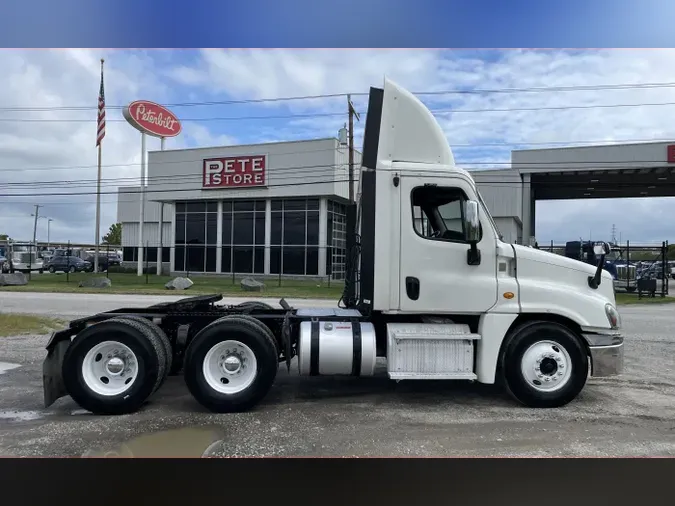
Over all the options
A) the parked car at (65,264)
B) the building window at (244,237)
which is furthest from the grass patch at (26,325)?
the parked car at (65,264)

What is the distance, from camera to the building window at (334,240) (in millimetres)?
32312

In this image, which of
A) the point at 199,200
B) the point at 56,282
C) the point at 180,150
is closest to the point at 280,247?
the point at 199,200

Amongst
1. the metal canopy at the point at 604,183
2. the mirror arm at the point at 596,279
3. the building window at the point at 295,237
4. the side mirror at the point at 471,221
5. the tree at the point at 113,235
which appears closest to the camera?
the side mirror at the point at 471,221

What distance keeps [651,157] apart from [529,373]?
93.6 ft

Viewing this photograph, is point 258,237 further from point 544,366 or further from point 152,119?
point 544,366

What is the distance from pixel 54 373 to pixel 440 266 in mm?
4584

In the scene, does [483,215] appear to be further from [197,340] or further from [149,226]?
[149,226]

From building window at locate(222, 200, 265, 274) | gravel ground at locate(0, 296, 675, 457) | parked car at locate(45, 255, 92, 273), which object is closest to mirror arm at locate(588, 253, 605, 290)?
gravel ground at locate(0, 296, 675, 457)

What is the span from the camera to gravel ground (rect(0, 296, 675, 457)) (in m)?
4.70

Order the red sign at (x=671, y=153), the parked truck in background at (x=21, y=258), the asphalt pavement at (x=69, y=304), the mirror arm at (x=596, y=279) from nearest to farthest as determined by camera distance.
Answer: the mirror arm at (x=596, y=279), the asphalt pavement at (x=69, y=304), the red sign at (x=671, y=153), the parked truck in background at (x=21, y=258)

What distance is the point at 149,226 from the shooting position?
43.5 meters

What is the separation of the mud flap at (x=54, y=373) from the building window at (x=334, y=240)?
25.6m

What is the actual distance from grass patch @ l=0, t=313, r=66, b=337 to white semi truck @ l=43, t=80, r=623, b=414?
22.8 ft

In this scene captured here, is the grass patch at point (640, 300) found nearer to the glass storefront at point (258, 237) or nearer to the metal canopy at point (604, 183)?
the metal canopy at point (604, 183)
